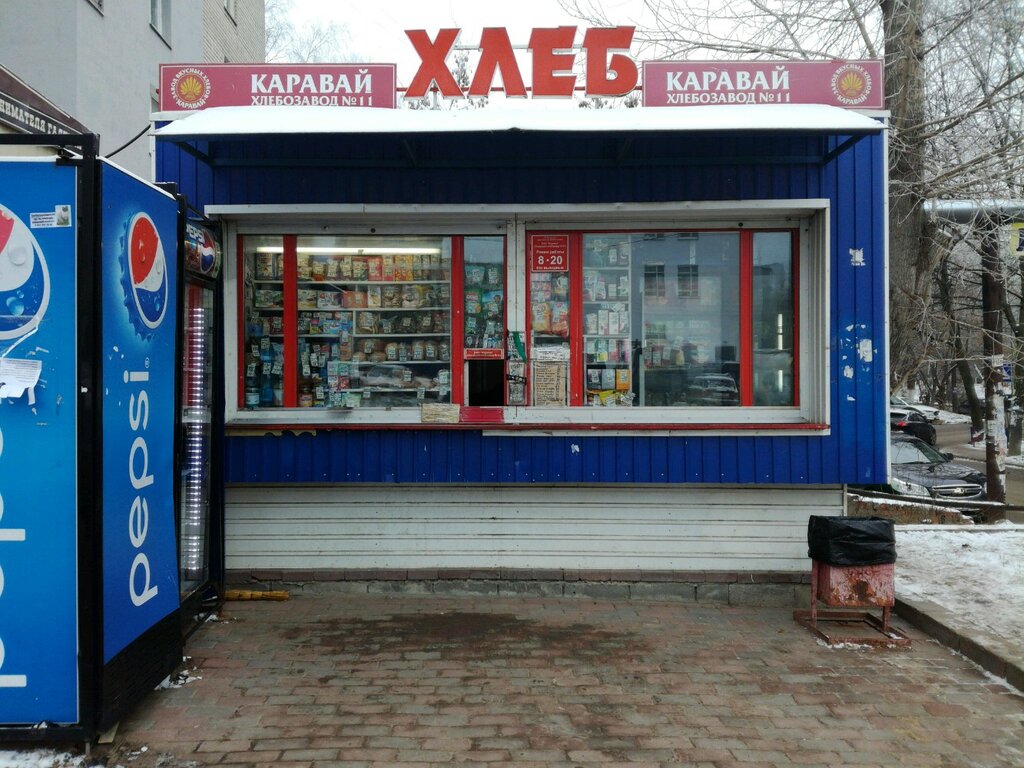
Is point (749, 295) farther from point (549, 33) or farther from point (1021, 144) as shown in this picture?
point (1021, 144)

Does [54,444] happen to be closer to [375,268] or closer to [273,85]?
[375,268]

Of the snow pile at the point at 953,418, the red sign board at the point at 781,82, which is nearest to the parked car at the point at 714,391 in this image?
the red sign board at the point at 781,82

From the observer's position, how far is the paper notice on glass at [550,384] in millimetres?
6254

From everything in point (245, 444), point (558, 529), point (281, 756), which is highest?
point (245, 444)

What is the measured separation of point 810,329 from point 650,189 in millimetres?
1718

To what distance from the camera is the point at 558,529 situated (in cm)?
623

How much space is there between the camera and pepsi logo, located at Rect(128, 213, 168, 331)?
3990mm

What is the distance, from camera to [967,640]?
16.7ft

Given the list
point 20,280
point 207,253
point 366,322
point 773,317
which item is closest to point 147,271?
point 20,280

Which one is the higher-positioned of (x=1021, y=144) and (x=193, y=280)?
(x=1021, y=144)

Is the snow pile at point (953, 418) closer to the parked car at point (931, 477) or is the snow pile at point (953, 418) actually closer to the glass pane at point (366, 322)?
the parked car at point (931, 477)

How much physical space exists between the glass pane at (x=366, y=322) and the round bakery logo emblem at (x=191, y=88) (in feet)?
4.21

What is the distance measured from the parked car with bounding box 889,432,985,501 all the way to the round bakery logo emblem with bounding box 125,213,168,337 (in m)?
10.9

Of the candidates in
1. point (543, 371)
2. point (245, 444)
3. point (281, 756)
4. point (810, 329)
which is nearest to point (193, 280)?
point (245, 444)
